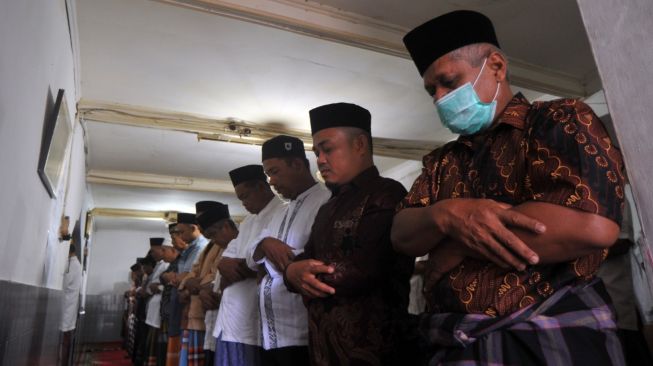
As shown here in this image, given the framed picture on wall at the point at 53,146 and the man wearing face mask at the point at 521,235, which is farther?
the framed picture on wall at the point at 53,146

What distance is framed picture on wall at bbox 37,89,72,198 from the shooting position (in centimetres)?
221

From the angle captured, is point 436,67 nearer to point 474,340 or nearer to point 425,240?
point 425,240

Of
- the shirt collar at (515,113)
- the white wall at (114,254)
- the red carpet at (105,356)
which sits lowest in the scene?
the red carpet at (105,356)

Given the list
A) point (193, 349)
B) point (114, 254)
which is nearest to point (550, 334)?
point (193, 349)

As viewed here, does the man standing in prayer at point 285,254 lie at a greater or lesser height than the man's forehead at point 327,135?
lesser

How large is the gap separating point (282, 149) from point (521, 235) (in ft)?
6.49

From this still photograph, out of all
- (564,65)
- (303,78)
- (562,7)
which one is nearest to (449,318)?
(562,7)

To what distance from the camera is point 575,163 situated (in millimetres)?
942

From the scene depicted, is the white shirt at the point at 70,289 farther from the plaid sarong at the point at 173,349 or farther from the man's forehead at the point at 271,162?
the man's forehead at the point at 271,162

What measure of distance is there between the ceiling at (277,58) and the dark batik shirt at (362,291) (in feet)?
5.91

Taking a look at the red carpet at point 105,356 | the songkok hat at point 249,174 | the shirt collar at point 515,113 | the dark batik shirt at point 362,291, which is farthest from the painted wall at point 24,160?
A: the red carpet at point 105,356

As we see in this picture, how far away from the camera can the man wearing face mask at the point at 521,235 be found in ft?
3.01

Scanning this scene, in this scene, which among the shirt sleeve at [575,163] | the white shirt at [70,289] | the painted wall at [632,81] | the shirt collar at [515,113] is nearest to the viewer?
the painted wall at [632,81]

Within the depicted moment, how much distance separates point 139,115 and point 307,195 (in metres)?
3.23
